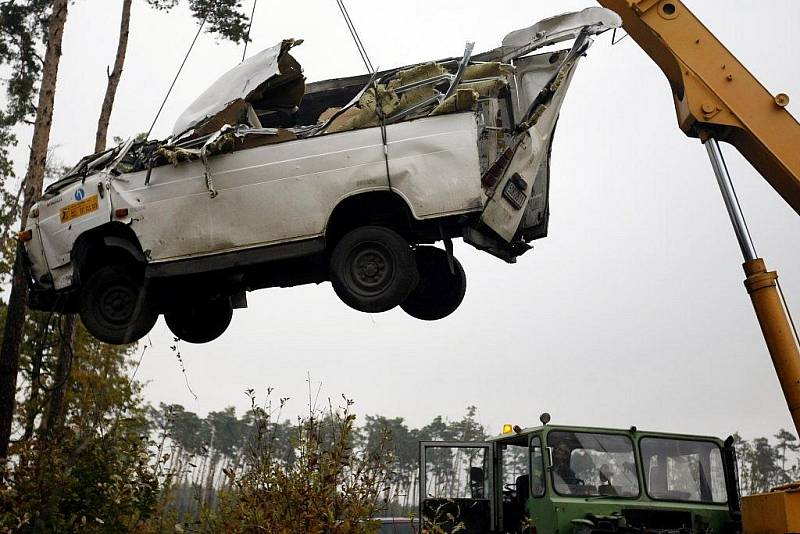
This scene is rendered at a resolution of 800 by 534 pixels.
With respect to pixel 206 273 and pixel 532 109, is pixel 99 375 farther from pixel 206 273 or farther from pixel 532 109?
pixel 532 109

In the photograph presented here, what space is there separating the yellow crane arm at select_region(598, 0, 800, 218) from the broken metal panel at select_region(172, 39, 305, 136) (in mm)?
2940

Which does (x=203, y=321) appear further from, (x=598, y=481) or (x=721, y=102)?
(x=721, y=102)

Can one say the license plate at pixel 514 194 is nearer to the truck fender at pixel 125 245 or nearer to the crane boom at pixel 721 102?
the crane boom at pixel 721 102

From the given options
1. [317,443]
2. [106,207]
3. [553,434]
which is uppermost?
[106,207]

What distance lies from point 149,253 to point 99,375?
1562 centimetres

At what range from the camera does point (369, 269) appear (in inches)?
264

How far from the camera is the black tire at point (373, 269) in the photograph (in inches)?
259

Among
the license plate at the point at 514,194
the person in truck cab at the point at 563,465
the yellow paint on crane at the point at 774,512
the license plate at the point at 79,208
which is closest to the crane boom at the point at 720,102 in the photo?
the license plate at the point at 514,194

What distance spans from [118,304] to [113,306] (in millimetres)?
49

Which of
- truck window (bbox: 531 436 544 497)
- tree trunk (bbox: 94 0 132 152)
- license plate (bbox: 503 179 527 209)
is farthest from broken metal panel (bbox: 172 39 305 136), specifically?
tree trunk (bbox: 94 0 132 152)

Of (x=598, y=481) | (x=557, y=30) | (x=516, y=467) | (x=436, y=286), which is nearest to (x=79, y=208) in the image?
(x=436, y=286)

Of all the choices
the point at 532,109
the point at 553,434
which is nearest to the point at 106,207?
the point at 532,109

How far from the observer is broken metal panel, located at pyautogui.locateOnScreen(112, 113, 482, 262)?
630 cm

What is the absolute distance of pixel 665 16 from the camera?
23.4 ft
